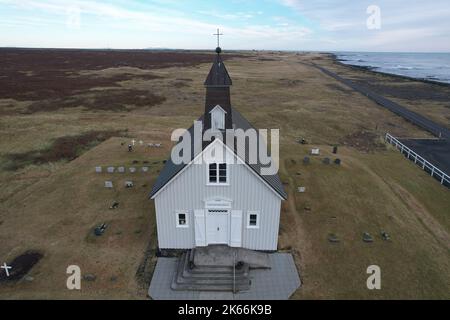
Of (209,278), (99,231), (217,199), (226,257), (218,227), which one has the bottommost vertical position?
(209,278)

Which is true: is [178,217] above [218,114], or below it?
below

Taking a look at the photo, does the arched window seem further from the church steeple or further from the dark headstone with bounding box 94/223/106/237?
the dark headstone with bounding box 94/223/106/237

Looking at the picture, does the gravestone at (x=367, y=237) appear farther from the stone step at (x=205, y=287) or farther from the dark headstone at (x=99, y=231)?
the dark headstone at (x=99, y=231)

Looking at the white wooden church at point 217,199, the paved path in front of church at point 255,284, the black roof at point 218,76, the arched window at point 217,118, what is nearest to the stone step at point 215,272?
the paved path in front of church at point 255,284

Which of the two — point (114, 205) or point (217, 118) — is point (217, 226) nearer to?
point (217, 118)

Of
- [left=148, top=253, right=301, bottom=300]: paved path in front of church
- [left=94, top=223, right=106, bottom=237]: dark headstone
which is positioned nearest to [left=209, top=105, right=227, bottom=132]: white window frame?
[left=148, top=253, right=301, bottom=300]: paved path in front of church

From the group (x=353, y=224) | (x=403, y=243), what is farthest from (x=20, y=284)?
(x=403, y=243)

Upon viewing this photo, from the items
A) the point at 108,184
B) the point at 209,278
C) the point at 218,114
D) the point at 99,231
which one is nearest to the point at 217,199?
the point at 209,278

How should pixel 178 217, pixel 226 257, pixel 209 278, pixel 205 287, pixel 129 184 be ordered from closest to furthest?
pixel 205 287, pixel 209 278, pixel 226 257, pixel 178 217, pixel 129 184
